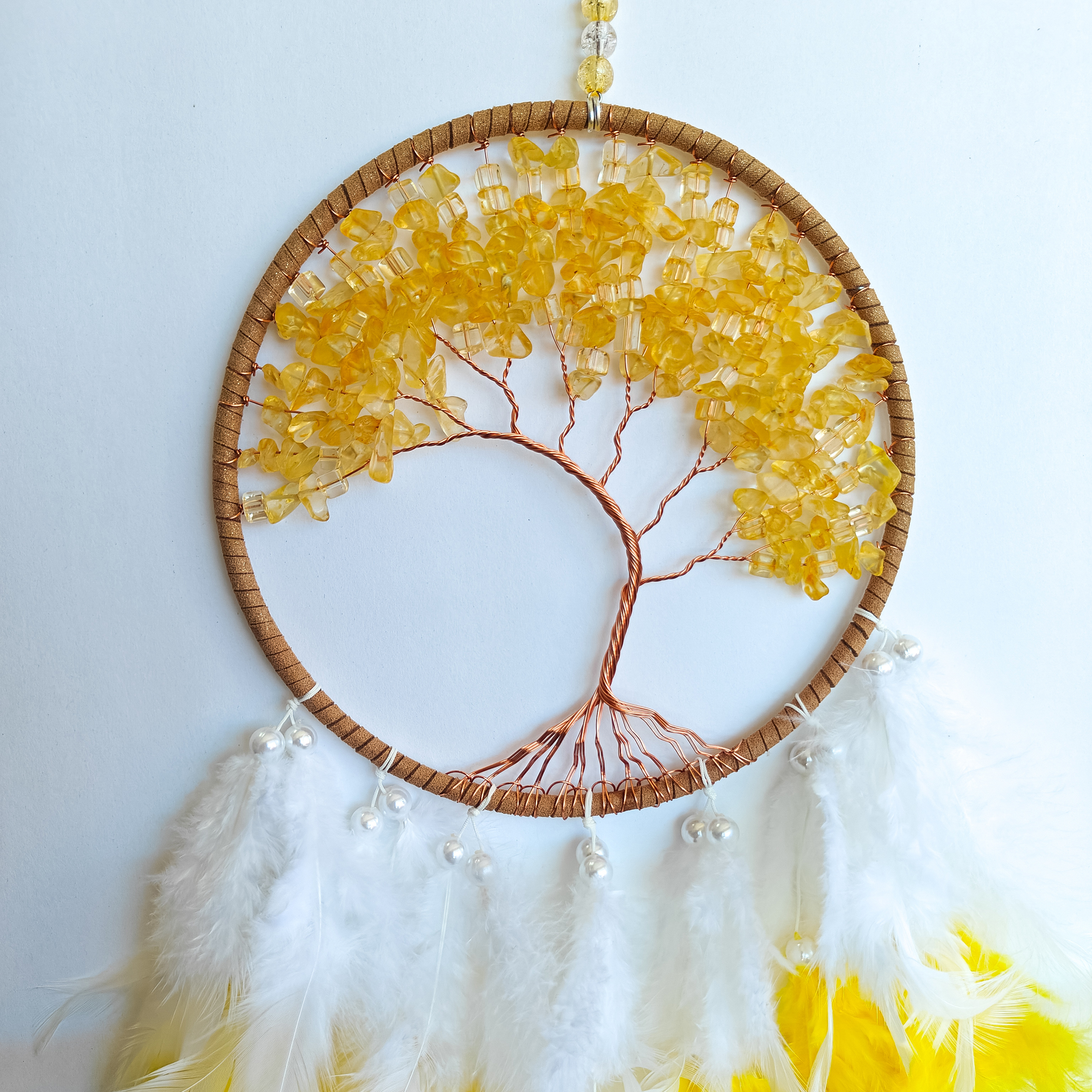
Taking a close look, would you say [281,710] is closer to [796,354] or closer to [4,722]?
[4,722]

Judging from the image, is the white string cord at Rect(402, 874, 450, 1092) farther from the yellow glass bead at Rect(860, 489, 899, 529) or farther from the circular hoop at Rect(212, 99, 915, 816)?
the yellow glass bead at Rect(860, 489, 899, 529)

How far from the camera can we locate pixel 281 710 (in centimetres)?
86

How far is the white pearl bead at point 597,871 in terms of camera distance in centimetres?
82

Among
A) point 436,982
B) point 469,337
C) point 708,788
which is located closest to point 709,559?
point 708,788

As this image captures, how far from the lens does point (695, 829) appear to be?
0.84 meters

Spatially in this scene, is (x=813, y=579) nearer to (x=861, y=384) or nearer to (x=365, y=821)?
(x=861, y=384)

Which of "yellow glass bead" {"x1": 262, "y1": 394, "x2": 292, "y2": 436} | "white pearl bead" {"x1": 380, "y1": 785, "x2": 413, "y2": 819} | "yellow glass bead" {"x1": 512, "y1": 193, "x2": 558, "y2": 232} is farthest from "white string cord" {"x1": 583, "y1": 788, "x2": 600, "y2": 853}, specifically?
"yellow glass bead" {"x1": 512, "y1": 193, "x2": 558, "y2": 232}

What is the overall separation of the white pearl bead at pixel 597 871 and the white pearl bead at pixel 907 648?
430mm

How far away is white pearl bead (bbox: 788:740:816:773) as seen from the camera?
2.78 ft

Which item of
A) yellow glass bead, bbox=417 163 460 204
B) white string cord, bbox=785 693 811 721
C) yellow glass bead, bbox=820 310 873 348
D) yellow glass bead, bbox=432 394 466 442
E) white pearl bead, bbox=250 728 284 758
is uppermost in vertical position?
yellow glass bead, bbox=417 163 460 204

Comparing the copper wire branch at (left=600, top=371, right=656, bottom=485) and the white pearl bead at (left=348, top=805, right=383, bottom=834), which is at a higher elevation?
the copper wire branch at (left=600, top=371, right=656, bottom=485)

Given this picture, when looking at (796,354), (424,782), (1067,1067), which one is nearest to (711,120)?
(796,354)

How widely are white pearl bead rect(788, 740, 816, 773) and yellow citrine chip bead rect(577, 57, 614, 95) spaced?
0.80 meters

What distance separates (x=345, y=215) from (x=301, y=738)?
0.61m
